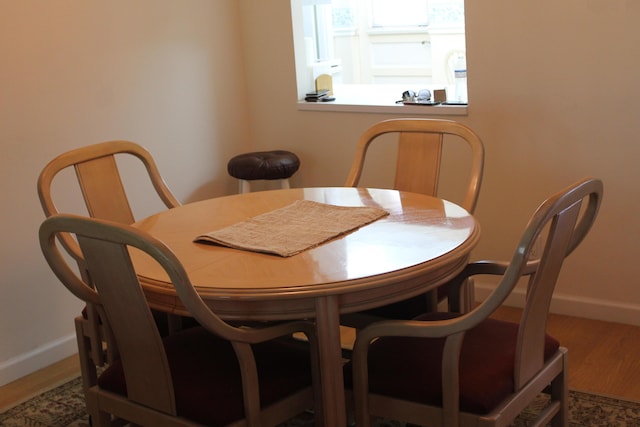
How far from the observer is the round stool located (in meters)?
3.80

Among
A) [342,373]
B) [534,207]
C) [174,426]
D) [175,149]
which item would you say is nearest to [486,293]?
[534,207]

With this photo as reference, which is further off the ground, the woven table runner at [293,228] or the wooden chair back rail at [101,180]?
the wooden chair back rail at [101,180]

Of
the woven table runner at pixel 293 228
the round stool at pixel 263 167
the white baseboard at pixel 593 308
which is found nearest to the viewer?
the woven table runner at pixel 293 228

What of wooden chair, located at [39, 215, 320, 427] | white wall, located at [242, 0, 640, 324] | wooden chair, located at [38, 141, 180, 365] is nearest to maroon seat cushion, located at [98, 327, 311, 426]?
wooden chair, located at [39, 215, 320, 427]

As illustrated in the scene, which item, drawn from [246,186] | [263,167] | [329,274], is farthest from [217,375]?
[246,186]

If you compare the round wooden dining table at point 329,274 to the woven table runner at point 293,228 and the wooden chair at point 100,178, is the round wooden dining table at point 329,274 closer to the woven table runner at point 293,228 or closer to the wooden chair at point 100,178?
the woven table runner at point 293,228

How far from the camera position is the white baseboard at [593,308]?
3.30 m

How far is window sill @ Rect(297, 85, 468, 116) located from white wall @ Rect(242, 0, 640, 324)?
0.30ft

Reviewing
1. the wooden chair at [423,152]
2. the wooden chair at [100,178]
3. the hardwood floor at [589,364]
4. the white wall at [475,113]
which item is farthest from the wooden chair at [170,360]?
the white wall at [475,113]

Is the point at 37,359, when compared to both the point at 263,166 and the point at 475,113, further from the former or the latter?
the point at 475,113

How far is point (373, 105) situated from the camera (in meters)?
3.76

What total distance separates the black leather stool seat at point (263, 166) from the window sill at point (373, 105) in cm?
30

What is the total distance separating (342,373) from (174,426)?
0.42 m

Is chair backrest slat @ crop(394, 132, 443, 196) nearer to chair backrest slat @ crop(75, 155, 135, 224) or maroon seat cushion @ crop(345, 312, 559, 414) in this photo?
maroon seat cushion @ crop(345, 312, 559, 414)
